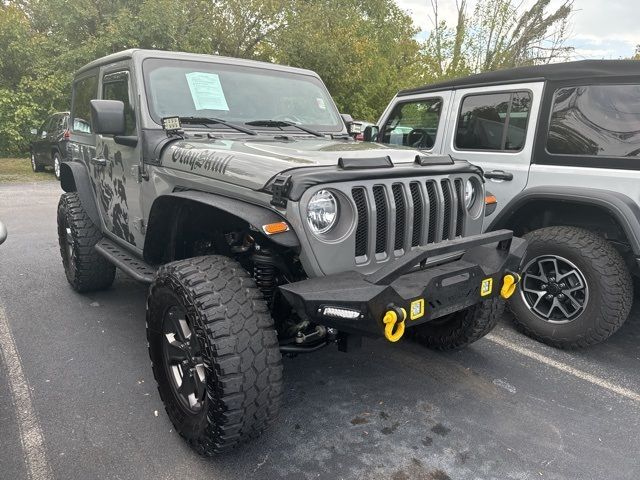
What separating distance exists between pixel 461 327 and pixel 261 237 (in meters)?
1.68

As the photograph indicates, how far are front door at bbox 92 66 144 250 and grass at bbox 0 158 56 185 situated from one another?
10.1 m

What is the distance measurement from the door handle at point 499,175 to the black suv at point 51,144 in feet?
33.5

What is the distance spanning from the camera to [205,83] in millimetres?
3445

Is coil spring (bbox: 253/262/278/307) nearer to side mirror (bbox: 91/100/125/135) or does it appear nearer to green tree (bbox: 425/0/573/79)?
side mirror (bbox: 91/100/125/135)

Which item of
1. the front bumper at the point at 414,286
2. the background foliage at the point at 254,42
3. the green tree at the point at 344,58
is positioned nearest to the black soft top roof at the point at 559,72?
the front bumper at the point at 414,286

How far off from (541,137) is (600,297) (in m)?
1.32

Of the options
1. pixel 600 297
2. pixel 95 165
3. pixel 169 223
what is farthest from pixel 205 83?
pixel 600 297

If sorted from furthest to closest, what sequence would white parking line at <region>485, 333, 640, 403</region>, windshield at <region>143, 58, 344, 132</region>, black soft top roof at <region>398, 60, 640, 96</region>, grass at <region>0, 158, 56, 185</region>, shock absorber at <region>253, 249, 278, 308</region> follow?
grass at <region>0, 158, 56, 185</region>
black soft top roof at <region>398, 60, 640, 96</region>
windshield at <region>143, 58, 344, 132</region>
white parking line at <region>485, 333, 640, 403</region>
shock absorber at <region>253, 249, 278, 308</region>

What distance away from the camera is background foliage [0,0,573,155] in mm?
13828

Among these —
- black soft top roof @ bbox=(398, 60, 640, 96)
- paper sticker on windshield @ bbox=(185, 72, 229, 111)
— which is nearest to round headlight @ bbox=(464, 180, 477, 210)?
black soft top roof @ bbox=(398, 60, 640, 96)

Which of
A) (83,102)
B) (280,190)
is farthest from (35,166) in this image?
(280,190)

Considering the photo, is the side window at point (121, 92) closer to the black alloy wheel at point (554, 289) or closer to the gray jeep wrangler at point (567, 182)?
the gray jeep wrangler at point (567, 182)

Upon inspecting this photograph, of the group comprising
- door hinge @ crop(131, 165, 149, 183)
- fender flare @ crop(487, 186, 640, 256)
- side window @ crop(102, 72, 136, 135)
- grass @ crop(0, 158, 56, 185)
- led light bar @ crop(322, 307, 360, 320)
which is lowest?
grass @ crop(0, 158, 56, 185)

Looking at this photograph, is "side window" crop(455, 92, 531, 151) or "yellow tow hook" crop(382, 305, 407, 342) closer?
"yellow tow hook" crop(382, 305, 407, 342)
